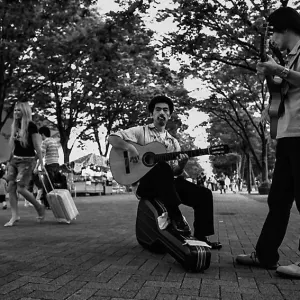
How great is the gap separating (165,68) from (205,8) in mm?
3278

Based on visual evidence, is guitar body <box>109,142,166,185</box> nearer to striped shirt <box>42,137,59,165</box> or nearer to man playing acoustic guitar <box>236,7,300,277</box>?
man playing acoustic guitar <box>236,7,300,277</box>

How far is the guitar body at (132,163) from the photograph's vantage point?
4.26 meters

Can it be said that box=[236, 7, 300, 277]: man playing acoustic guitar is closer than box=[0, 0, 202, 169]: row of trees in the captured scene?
Yes

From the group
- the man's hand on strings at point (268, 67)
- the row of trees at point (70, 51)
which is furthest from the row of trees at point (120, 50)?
the man's hand on strings at point (268, 67)

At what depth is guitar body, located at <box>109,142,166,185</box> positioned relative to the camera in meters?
4.26

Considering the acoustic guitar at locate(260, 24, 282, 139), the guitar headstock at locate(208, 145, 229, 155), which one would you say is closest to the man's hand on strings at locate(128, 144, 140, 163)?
the guitar headstock at locate(208, 145, 229, 155)

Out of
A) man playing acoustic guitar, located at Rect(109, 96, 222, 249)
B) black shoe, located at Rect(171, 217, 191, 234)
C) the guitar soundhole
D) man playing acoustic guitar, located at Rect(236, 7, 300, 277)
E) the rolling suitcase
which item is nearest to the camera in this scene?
man playing acoustic guitar, located at Rect(236, 7, 300, 277)

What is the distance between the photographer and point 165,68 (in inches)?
580

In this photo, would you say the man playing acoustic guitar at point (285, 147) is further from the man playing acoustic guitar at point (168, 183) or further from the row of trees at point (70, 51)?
the row of trees at point (70, 51)

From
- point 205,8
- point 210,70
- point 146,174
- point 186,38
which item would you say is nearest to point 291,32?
point 146,174

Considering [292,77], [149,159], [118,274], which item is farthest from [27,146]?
[292,77]

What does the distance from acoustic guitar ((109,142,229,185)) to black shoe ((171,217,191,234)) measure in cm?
66

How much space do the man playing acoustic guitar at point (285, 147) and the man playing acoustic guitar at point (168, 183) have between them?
76cm

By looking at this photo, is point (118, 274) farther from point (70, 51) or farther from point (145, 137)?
point (70, 51)
